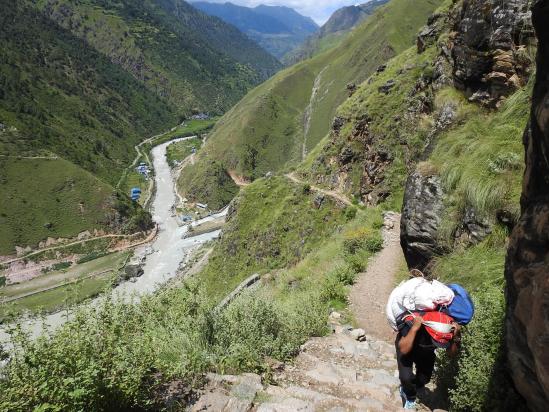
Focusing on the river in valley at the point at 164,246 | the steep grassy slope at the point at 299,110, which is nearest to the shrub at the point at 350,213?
the river in valley at the point at 164,246

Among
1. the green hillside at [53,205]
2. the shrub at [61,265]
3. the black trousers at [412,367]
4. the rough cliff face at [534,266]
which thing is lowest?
the shrub at [61,265]

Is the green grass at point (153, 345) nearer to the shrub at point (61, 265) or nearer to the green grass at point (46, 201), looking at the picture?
the shrub at point (61, 265)

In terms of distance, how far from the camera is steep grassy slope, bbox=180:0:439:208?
13275cm

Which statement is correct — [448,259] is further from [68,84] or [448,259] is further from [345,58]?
[68,84]

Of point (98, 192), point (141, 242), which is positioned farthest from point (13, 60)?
point (141, 242)

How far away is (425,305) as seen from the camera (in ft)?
16.2

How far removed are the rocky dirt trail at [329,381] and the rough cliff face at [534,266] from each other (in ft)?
6.33

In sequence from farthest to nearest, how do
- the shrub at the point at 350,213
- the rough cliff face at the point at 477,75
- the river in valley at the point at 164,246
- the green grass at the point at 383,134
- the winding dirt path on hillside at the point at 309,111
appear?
the winding dirt path on hillside at the point at 309,111 < the river in valley at the point at 164,246 < the shrub at the point at 350,213 < the green grass at the point at 383,134 < the rough cliff face at the point at 477,75

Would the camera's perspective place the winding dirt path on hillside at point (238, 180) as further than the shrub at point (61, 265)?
Yes

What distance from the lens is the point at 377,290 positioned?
12.7 metres

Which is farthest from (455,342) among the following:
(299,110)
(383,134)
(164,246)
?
(299,110)

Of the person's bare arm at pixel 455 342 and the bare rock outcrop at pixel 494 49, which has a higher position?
the bare rock outcrop at pixel 494 49

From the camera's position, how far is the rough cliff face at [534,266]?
3.78 m

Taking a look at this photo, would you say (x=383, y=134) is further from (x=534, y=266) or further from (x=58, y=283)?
(x=58, y=283)
